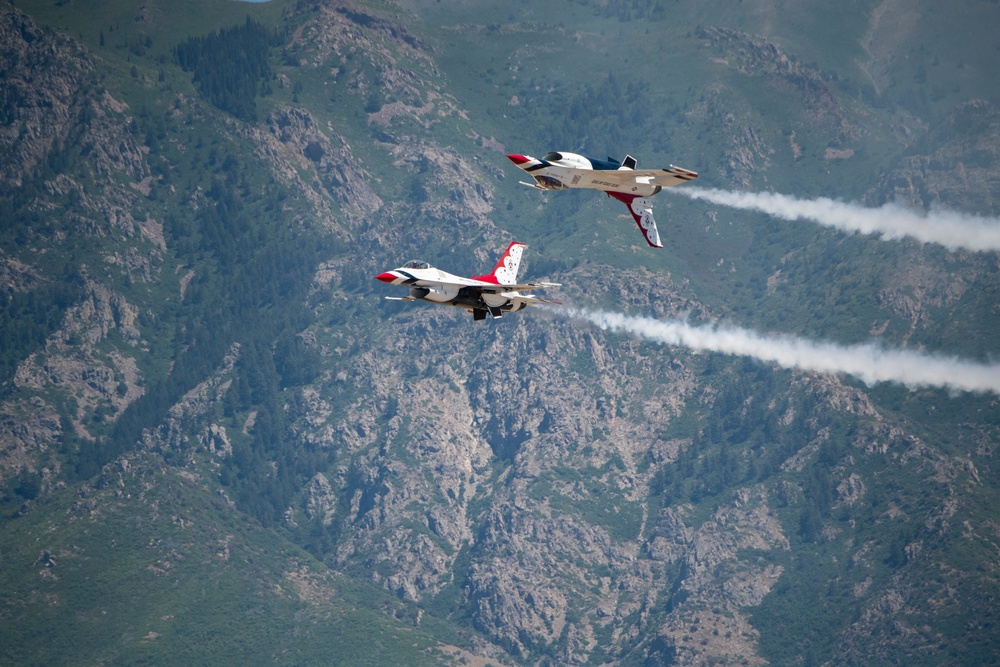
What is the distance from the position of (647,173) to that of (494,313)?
2392 centimetres

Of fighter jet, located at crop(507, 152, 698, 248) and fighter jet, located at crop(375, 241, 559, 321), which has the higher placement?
fighter jet, located at crop(507, 152, 698, 248)

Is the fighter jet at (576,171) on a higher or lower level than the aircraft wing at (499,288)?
higher

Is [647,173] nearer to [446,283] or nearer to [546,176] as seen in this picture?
[546,176]

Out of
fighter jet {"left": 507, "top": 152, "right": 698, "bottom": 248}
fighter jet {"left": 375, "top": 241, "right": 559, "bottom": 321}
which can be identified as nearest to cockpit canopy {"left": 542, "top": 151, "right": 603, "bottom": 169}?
fighter jet {"left": 507, "top": 152, "right": 698, "bottom": 248}

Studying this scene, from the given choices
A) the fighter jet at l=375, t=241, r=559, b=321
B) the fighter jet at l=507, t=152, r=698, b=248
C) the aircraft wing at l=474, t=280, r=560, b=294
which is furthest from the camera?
the fighter jet at l=507, t=152, r=698, b=248

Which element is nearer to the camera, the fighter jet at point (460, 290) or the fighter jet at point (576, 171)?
the fighter jet at point (460, 290)

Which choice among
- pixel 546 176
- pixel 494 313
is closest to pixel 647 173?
pixel 546 176

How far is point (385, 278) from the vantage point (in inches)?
7190

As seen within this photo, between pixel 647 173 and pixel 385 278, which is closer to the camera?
pixel 385 278

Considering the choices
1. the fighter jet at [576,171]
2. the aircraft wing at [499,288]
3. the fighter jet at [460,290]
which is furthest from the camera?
the fighter jet at [576,171]

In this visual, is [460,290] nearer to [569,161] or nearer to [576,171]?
[569,161]

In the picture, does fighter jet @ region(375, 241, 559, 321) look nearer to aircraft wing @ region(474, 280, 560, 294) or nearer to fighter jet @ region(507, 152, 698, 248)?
aircraft wing @ region(474, 280, 560, 294)

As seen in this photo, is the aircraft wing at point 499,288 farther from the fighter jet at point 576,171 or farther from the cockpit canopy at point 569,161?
the cockpit canopy at point 569,161

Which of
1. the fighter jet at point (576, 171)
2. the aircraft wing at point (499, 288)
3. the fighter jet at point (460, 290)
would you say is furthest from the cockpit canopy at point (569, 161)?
the aircraft wing at point (499, 288)
